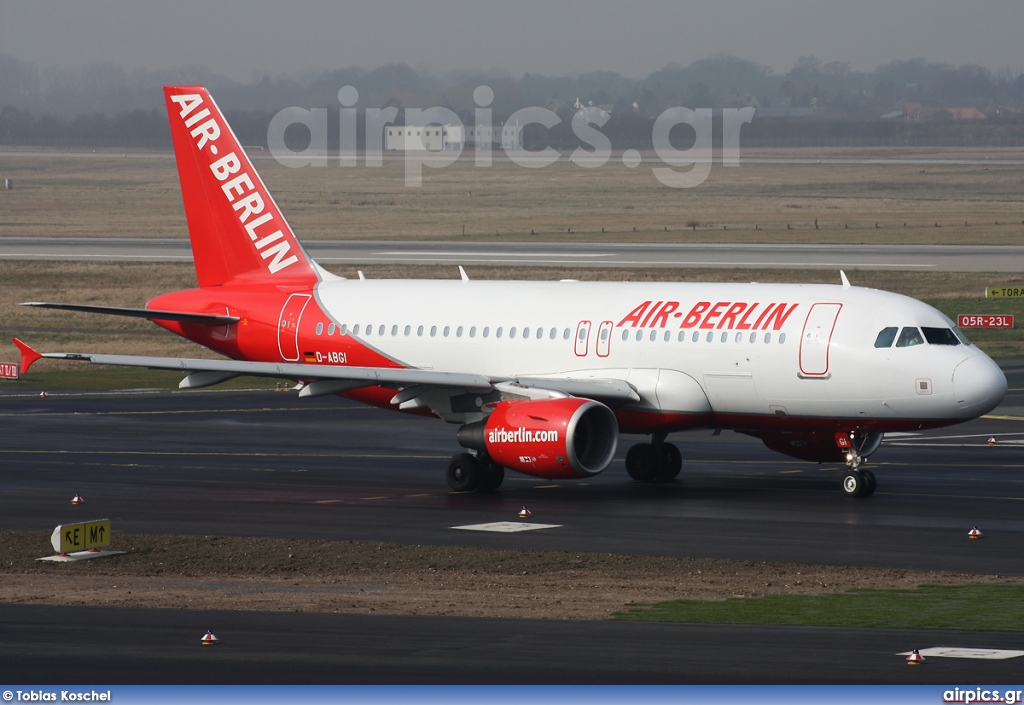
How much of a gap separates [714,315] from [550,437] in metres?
4.94

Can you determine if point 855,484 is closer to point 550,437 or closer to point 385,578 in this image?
point 550,437

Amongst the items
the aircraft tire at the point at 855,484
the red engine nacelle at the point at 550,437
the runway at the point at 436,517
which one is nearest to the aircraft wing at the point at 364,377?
the red engine nacelle at the point at 550,437

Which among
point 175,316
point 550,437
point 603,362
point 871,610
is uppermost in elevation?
point 175,316

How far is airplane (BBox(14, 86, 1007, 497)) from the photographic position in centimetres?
3353

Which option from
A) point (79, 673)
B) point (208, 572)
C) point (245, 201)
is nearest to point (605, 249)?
point (245, 201)

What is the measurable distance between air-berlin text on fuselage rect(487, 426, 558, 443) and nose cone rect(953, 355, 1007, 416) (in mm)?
8055

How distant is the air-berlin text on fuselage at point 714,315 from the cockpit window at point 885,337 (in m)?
1.99

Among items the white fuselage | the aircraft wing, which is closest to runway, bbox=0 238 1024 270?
the white fuselage

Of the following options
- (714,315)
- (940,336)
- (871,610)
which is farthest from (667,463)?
(871,610)

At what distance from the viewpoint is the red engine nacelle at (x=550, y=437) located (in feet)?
108

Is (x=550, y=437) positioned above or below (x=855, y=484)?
above

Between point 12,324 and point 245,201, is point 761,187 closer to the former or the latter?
point 12,324

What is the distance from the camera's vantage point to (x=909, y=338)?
111ft

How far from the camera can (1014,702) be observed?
1588 cm
